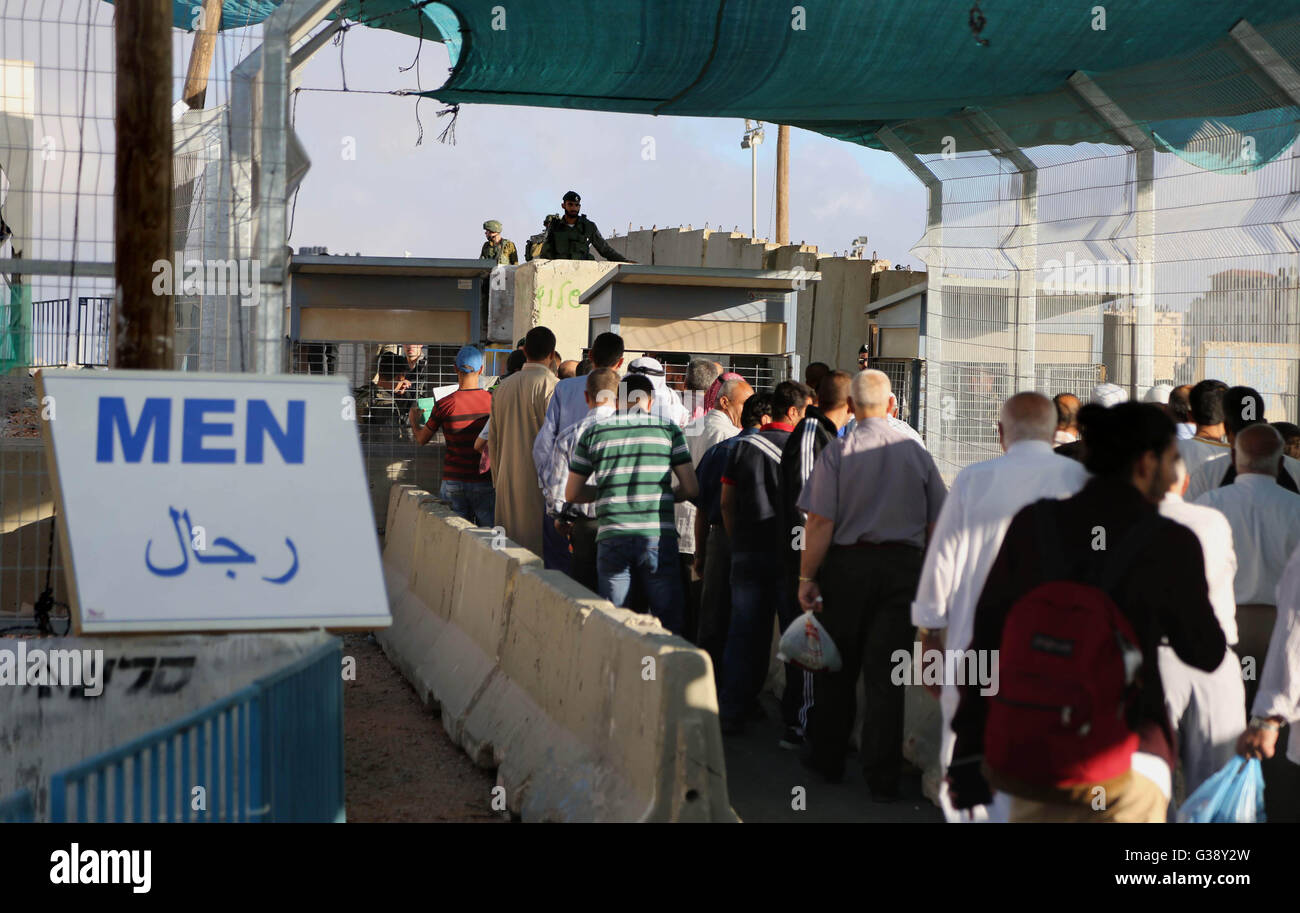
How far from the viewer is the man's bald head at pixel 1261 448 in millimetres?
6184

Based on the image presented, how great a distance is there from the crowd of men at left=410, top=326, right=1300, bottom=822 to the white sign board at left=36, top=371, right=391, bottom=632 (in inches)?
84.1

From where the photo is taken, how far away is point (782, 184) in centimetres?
3603

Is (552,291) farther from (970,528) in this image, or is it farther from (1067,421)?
(970,528)

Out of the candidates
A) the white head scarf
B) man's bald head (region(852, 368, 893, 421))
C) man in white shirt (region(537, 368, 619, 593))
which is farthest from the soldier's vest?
man's bald head (region(852, 368, 893, 421))

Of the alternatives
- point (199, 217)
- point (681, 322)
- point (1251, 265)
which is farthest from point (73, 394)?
point (681, 322)

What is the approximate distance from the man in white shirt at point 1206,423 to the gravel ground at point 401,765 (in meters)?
3.93

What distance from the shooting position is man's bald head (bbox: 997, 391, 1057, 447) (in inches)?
214

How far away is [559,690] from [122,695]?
2.02m

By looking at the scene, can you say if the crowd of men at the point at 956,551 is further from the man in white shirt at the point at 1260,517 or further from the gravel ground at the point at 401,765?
the gravel ground at the point at 401,765

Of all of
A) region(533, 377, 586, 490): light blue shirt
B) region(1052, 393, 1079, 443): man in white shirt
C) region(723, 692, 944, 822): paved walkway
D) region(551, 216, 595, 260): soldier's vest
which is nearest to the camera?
region(723, 692, 944, 822): paved walkway

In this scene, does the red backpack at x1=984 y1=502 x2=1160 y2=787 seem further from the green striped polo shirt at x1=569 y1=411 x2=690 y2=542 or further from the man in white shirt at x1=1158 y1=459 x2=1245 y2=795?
the green striped polo shirt at x1=569 y1=411 x2=690 y2=542

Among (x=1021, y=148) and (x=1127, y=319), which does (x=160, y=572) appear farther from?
(x=1021, y=148)

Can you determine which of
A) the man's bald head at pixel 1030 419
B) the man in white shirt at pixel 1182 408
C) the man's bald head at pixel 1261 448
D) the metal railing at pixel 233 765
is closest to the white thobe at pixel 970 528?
the man's bald head at pixel 1030 419

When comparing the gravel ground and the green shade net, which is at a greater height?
the green shade net
